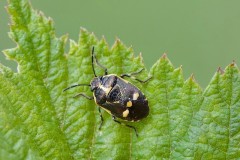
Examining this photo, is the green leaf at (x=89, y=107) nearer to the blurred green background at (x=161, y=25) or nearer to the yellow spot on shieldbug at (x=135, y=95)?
the yellow spot on shieldbug at (x=135, y=95)

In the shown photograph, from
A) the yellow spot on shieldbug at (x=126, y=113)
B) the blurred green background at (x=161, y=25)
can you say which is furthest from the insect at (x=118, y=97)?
the blurred green background at (x=161, y=25)

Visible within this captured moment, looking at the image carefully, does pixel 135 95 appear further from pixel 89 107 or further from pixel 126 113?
pixel 89 107

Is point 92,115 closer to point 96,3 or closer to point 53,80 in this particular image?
point 53,80

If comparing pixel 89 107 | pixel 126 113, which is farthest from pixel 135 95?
pixel 89 107

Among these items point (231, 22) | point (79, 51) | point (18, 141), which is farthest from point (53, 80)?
point (231, 22)

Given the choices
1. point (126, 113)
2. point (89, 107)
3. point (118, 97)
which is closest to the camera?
point (89, 107)

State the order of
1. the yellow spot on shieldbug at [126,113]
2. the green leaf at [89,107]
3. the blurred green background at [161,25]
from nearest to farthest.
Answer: the green leaf at [89,107] → the yellow spot on shieldbug at [126,113] → the blurred green background at [161,25]

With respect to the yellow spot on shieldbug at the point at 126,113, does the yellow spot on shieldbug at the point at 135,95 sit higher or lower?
higher
